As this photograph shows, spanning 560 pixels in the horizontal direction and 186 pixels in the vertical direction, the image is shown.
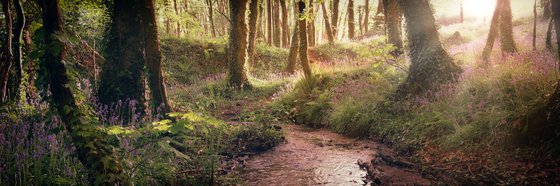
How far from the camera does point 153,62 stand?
22.8ft

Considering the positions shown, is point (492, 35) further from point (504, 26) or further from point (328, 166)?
point (328, 166)

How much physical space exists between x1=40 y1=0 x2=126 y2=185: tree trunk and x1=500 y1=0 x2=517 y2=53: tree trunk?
1185cm

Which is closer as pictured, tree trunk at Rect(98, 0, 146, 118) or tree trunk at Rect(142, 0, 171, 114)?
tree trunk at Rect(142, 0, 171, 114)

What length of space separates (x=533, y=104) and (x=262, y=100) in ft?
33.0

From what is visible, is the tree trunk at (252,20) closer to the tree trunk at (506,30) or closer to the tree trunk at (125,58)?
the tree trunk at (506,30)

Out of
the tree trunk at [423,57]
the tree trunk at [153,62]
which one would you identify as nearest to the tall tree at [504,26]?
the tree trunk at [423,57]

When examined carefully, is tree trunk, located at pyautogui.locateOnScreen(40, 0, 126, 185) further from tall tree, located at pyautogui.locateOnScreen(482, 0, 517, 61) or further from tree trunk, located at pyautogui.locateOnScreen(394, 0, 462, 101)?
tall tree, located at pyautogui.locateOnScreen(482, 0, 517, 61)

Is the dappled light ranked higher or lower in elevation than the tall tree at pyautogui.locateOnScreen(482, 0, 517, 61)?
lower

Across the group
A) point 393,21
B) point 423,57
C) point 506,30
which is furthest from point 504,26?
point 393,21

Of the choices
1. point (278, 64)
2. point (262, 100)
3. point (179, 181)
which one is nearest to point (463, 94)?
point (179, 181)

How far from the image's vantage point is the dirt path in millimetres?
4828

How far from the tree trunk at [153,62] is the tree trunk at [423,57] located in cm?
540

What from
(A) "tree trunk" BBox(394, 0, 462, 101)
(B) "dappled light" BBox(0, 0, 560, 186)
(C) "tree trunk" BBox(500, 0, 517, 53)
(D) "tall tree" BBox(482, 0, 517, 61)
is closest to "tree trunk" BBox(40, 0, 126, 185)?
(B) "dappled light" BBox(0, 0, 560, 186)

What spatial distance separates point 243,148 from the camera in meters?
6.43
